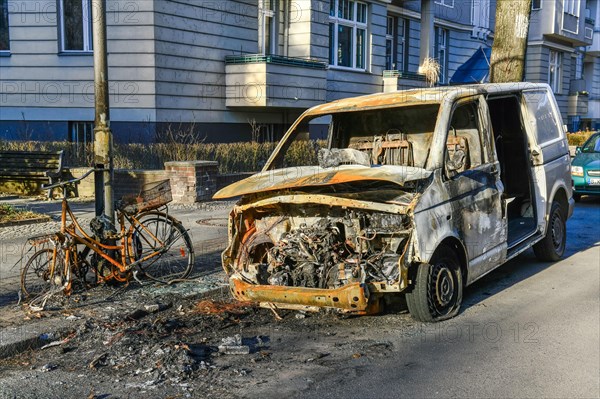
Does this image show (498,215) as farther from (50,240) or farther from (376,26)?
(376,26)

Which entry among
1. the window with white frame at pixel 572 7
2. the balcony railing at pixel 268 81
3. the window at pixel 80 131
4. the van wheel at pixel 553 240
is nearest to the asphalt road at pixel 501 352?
the van wheel at pixel 553 240

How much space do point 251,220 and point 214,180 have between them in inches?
293

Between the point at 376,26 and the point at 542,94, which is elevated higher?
the point at 376,26

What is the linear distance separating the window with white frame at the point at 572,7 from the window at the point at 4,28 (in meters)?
30.5

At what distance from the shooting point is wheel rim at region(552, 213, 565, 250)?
30.8ft

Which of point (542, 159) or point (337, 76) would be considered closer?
point (542, 159)

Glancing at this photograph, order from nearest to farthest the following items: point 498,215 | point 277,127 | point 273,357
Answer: point 273,357
point 498,215
point 277,127

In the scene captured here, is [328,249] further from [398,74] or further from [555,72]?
[555,72]

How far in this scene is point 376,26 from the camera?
25922 mm

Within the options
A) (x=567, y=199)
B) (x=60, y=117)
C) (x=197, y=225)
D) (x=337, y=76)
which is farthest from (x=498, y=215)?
(x=337, y=76)

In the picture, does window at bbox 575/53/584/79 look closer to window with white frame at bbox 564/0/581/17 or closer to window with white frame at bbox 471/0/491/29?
window with white frame at bbox 564/0/581/17

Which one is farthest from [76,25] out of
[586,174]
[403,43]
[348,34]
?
[403,43]

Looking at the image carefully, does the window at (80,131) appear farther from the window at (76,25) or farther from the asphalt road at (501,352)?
the asphalt road at (501,352)

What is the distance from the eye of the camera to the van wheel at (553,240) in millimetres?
9273
